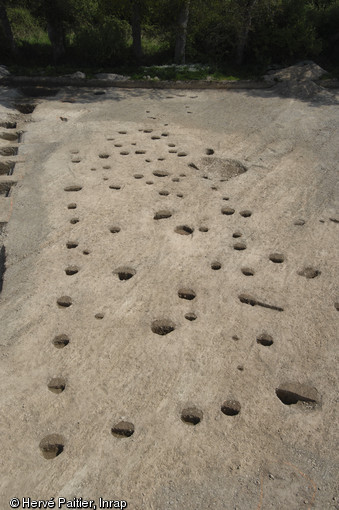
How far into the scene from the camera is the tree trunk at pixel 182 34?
14.8 metres

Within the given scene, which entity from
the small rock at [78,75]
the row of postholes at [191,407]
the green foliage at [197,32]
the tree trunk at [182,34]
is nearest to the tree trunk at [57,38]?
the green foliage at [197,32]

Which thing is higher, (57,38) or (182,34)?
(182,34)

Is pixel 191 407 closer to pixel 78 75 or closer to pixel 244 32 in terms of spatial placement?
pixel 78 75

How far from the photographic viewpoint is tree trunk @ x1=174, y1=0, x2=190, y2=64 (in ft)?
48.7

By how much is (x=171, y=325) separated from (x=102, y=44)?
1496 cm

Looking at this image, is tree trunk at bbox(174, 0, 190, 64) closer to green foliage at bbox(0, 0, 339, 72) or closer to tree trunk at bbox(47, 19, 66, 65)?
green foliage at bbox(0, 0, 339, 72)

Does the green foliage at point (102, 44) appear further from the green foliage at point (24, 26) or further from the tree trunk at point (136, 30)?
the green foliage at point (24, 26)

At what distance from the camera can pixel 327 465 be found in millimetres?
3305

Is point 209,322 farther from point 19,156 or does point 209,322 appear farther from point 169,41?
point 169,41

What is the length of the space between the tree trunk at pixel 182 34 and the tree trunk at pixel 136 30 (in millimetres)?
1502

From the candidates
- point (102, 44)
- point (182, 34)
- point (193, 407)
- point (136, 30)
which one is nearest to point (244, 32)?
point (182, 34)

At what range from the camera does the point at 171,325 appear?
4.62 metres

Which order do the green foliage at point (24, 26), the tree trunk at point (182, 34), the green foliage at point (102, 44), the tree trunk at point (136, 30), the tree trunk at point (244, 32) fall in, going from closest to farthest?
1. the tree trunk at point (244, 32)
2. the tree trunk at point (136, 30)
3. the tree trunk at point (182, 34)
4. the green foliage at point (102, 44)
5. the green foliage at point (24, 26)

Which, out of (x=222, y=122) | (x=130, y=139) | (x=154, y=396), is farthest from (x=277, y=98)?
(x=154, y=396)
